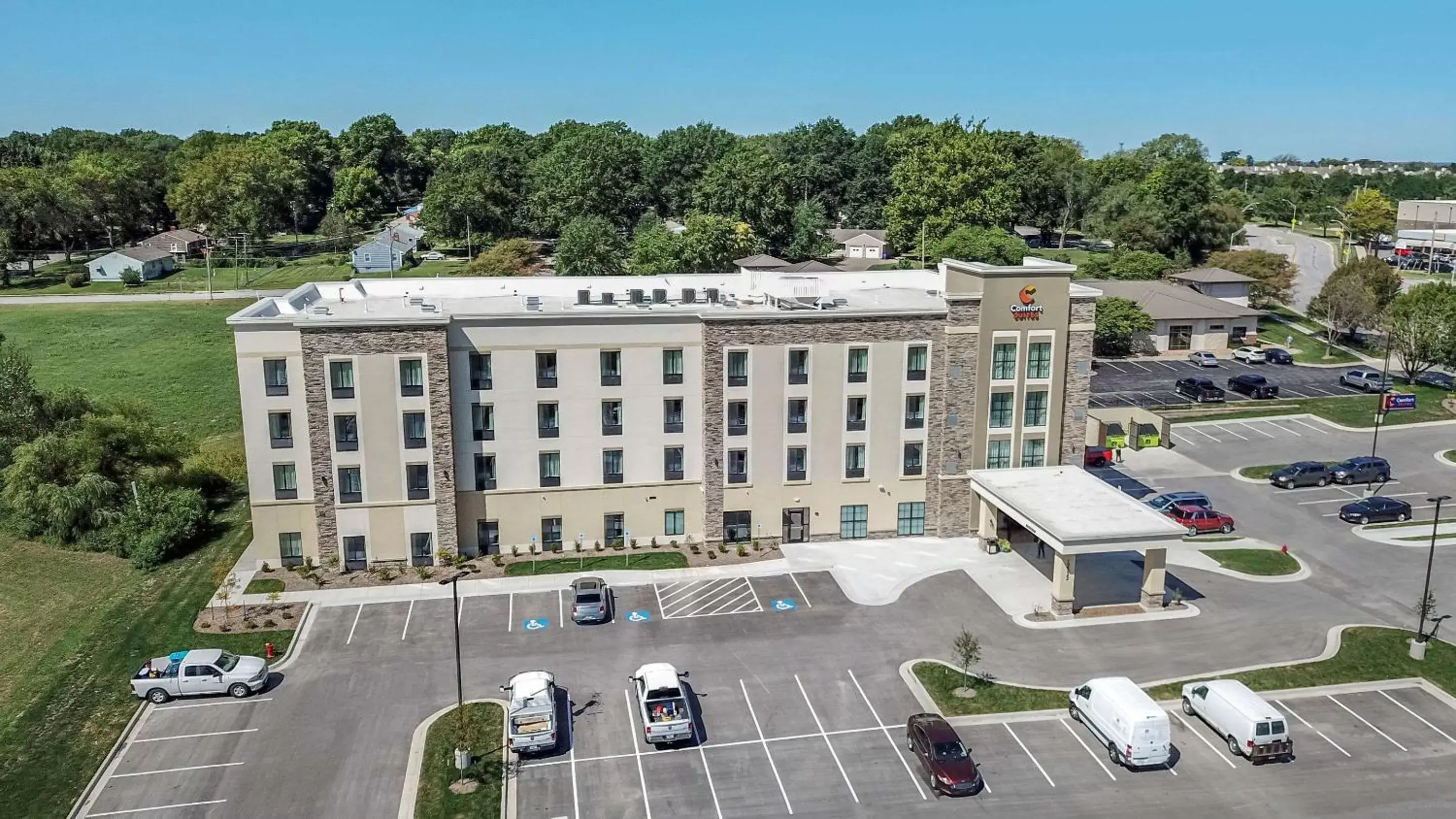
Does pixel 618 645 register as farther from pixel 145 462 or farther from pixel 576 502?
pixel 145 462

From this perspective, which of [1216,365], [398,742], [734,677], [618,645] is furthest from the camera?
[1216,365]

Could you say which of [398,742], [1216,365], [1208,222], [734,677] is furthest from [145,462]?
[1208,222]

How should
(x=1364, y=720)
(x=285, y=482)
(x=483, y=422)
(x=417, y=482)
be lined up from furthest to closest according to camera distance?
(x=483, y=422) → (x=417, y=482) → (x=285, y=482) → (x=1364, y=720)

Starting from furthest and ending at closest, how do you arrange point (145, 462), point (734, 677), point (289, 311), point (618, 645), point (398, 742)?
point (145, 462)
point (289, 311)
point (618, 645)
point (734, 677)
point (398, 742)

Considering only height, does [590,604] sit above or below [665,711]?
above

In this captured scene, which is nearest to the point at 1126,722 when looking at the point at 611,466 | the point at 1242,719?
the point at 1242,719

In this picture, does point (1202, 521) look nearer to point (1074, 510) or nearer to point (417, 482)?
point (1074, 510)

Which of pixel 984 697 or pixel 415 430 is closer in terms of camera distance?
pixel 984 697

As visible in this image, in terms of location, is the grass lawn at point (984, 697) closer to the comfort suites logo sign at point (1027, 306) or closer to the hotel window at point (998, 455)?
the hotel window at point (998, 455)
